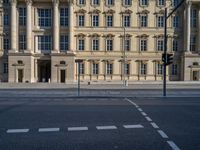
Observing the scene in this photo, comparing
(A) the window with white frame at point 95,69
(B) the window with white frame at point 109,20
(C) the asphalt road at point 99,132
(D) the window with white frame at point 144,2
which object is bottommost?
(C) the asphalt road at point 99,132

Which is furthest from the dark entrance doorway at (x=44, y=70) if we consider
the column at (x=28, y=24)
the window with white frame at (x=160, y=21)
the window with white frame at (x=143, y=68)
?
the window with white frame at (x=160, y=21)

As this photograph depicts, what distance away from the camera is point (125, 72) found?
57.3 m

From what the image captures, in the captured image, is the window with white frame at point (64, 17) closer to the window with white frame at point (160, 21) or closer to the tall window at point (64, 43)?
the tall window at point (64, 43)

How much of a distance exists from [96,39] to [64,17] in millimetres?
8018

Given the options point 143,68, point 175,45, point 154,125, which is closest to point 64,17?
point 143,68

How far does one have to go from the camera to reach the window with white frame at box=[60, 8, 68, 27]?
55594 millimetres

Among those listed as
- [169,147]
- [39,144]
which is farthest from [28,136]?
[169,147]

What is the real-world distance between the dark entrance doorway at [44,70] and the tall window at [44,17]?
7.60 m

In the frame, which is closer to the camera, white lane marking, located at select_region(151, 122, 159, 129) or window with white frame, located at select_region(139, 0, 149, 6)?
white lane marking, located at select_region(151, 122, 159, 129)

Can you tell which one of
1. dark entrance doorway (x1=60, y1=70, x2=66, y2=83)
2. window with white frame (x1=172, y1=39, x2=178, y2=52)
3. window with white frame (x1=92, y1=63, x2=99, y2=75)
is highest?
window with white frame (x1=172, y1=39, x2=178, y2=52)

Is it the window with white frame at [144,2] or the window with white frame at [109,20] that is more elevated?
the window with white frame at [144,2]

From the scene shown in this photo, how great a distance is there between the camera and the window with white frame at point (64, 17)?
2189 inches

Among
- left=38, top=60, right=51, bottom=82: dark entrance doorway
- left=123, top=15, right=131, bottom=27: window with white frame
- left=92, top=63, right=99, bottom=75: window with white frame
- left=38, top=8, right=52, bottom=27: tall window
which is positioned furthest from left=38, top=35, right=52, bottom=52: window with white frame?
left=123, top=15, right=131, bottom=27: window with white frame

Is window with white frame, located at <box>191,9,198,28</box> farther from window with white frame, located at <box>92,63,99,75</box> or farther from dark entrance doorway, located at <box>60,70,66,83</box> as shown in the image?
dark entrance doorway, located at <box>60,70,66,83</box>
